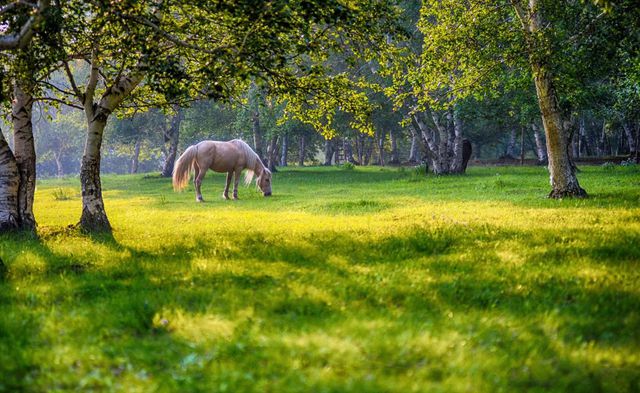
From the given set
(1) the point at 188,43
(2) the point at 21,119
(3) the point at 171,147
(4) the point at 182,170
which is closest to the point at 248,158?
(4) the point at 182,170

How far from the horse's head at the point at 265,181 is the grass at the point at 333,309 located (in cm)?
1561

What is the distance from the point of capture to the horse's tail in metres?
25.4

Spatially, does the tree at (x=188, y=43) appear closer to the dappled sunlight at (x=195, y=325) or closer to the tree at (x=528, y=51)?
the dappled sunlight at (x=195, y=325)

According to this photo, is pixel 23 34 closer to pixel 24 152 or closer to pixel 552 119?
pixel 24 152

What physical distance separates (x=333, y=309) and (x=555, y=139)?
13.5m

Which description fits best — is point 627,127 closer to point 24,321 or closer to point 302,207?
point 302,207

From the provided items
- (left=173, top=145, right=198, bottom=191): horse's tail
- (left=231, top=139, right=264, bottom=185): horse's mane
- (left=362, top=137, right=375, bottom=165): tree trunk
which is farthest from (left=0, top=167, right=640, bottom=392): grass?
(left=362, top=137, right=375, bottom=165): tree trunk

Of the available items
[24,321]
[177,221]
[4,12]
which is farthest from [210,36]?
[24,321]

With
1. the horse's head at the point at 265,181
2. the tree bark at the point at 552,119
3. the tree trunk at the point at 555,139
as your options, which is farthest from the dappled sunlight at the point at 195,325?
the horse's head at the point at 265,181

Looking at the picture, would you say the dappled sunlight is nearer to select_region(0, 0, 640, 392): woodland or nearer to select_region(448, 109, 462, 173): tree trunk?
select_region(0, 0, 640, 392): woodland

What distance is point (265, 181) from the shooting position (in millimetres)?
27781

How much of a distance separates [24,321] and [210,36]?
8.29m

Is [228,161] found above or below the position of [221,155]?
below

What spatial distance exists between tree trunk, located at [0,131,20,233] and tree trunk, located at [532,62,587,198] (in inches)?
636
